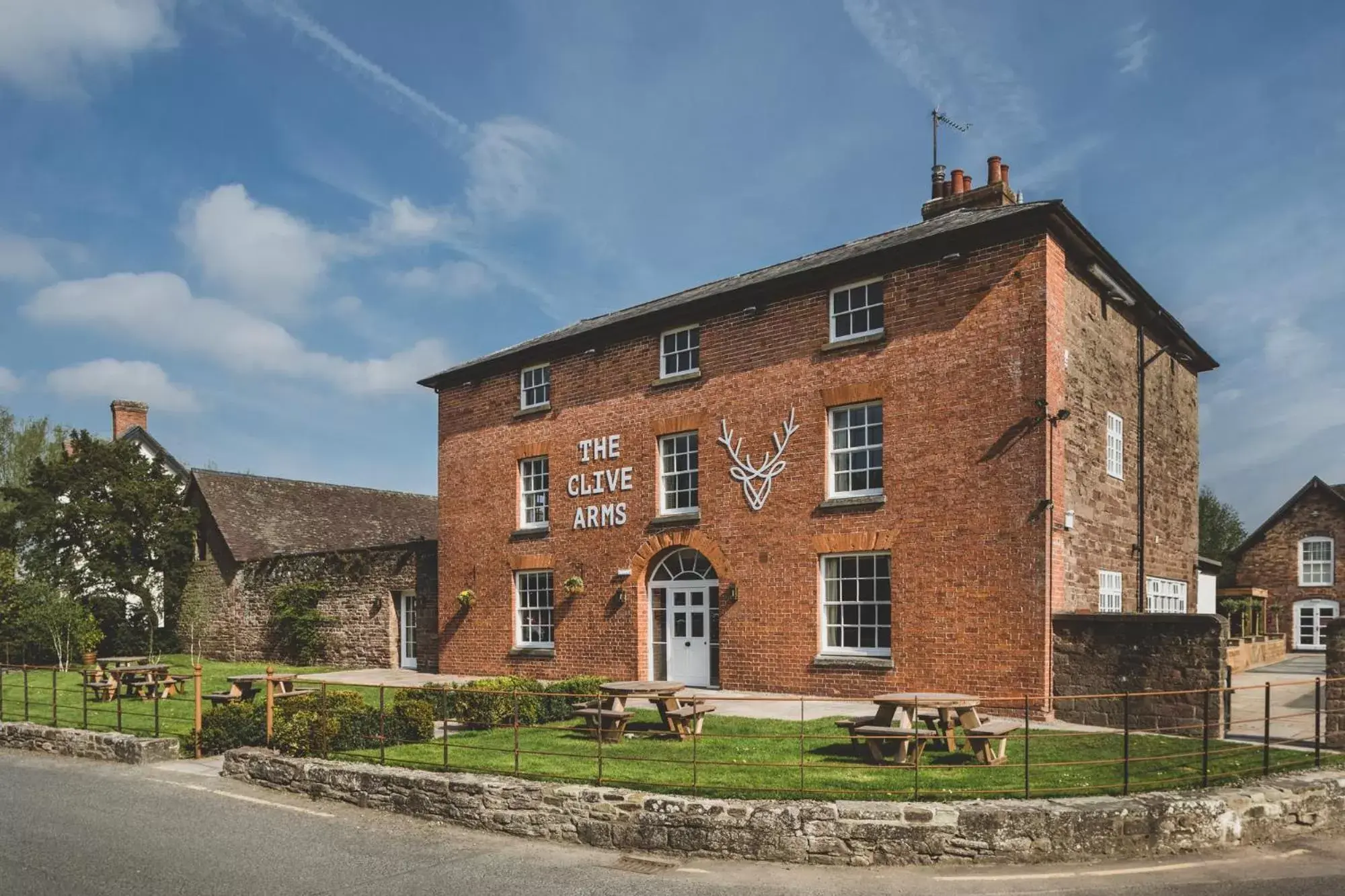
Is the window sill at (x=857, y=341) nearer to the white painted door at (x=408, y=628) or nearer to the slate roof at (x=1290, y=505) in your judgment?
the white painted door at (x=408, y=628)

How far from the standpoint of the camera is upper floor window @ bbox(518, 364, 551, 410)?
2228 centimetres

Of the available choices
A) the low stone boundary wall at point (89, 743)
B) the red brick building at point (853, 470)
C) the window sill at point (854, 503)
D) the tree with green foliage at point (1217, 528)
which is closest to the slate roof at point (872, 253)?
the red brick building at point (853, 470)

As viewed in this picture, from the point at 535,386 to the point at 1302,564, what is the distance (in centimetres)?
3141

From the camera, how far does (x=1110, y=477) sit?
683 inches

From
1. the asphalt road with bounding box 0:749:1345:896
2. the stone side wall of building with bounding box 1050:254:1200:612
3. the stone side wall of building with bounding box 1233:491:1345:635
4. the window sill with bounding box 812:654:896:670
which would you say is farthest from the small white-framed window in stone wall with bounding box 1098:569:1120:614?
the stone side wall of building with bounding box 1233:491:1345:635

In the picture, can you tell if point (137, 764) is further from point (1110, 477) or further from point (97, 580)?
point (97, 580)

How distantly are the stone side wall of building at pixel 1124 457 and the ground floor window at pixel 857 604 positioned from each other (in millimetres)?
2848

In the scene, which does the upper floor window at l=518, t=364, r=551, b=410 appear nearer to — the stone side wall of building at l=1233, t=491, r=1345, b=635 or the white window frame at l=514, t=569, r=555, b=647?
the white window frame at l=514, t=569, r=555, b=647

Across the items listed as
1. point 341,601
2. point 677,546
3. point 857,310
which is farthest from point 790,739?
point 341,601

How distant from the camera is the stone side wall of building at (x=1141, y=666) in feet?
42.2

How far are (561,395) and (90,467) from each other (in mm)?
17965

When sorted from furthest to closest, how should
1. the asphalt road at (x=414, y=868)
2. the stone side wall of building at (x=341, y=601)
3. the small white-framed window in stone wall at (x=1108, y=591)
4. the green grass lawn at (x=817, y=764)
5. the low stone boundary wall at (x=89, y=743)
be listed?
the stone side wall of building at (x=341, y=601) < the small white-framed window in stone wall at (x=1108, y=591) < the low stone boundary wall at (x=89, y=743) < the green grass lawn at (x=817, y=764) < the asphalt road at (x=414, y=868)

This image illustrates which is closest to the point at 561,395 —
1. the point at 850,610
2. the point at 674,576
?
the point at 674,576

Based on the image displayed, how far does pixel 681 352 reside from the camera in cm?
1970
